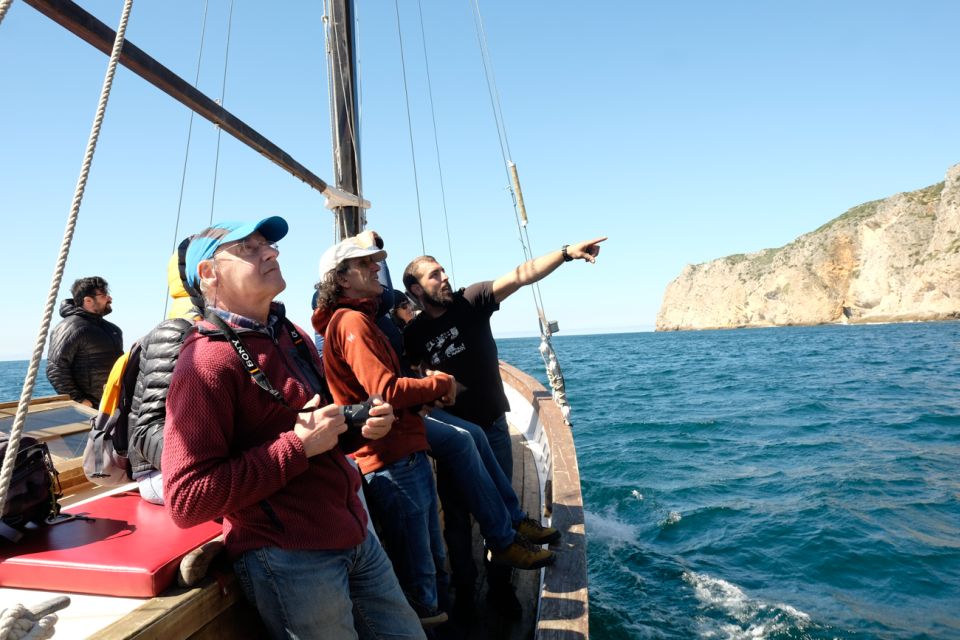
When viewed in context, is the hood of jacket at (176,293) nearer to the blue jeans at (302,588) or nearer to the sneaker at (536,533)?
the blue jeans at (302,588)

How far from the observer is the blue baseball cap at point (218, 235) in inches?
60.3

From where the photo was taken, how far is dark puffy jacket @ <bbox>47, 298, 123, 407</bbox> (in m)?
Result: 3.82

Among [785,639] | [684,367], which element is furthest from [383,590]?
[684,367]

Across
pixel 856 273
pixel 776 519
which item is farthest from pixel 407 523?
pixel 856 273

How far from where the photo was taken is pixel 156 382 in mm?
1663

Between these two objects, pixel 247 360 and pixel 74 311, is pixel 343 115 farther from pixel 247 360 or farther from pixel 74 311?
pixel 247 360

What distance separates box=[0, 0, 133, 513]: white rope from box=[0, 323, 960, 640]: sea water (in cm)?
400

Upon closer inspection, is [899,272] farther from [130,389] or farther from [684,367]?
[130,389]

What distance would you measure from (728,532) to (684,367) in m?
20.0

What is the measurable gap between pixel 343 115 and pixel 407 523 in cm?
485

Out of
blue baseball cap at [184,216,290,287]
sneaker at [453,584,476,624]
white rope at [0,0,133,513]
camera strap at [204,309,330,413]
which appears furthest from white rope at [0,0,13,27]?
sneaker at [453,584,476,624]

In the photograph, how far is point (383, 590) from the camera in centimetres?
169

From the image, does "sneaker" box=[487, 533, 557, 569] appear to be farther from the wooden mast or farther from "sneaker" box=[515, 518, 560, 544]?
the wooden mast

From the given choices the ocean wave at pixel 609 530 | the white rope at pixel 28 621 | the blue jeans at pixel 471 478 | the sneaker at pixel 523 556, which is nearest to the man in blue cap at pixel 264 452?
the white rope at pixel 28 621
